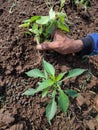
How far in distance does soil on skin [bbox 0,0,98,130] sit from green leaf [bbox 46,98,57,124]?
102 mm

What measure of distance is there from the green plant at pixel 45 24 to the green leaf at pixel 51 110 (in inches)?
16.4

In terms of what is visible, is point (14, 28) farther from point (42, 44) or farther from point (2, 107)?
point (2, 107)

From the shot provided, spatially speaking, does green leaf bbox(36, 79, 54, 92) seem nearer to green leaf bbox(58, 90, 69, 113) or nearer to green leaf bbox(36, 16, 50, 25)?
green leaf bbox(58, 90, 69, 113)

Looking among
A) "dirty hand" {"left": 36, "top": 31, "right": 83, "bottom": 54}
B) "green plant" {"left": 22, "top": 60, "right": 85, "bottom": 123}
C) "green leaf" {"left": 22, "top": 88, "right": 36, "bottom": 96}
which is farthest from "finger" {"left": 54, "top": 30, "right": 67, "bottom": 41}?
"green leaf" {"left": 22, "top": 88, "right": 36, "bottom": 96}

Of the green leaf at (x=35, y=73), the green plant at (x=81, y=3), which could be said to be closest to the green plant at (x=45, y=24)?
the green leaf at (x=35, y=73)

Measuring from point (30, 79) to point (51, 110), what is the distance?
26cm

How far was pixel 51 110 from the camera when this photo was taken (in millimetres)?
1648

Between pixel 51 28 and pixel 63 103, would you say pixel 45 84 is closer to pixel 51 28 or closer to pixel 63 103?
pixel 63 103

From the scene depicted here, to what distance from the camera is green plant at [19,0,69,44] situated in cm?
183

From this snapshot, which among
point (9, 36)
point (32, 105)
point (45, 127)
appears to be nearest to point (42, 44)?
point (9, 36)

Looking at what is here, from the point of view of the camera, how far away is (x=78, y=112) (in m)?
1.80

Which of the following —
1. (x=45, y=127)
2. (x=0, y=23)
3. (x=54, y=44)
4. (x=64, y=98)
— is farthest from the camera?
(x=0, y=23)

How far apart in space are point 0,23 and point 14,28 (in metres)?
0.10

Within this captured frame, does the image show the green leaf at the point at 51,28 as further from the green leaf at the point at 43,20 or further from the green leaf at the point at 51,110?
the green leaf at the point at 51,110
